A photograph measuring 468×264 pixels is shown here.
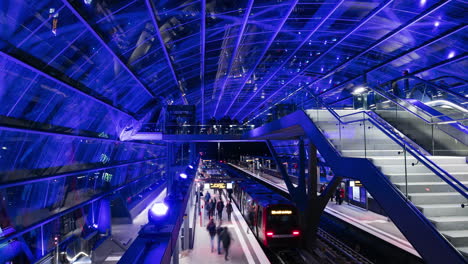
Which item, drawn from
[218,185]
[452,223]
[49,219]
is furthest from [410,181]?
[218,185]

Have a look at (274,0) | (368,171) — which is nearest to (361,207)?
(274,0)

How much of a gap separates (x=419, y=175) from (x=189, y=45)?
1662cm

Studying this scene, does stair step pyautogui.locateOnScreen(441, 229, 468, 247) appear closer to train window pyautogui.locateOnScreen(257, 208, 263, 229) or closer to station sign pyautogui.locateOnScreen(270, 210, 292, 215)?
station sign pyautogui.locateOnScreen(270, 210, 292, 215)

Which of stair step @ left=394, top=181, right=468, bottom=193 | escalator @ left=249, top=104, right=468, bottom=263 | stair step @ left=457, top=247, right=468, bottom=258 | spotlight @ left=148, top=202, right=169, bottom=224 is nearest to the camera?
stair step @ left=457, top=247, right=468, bottom=258

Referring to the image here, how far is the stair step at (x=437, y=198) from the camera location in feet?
15.5

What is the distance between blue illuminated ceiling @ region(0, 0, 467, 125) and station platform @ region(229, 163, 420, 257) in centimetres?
706

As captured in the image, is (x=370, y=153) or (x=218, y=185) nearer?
(x=370, y=153)

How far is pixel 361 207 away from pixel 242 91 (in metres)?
22.8

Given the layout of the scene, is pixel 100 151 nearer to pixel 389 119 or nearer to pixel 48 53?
pixel 48 53

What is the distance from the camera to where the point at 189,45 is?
1969cm

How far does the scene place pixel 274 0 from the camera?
52.5 ft

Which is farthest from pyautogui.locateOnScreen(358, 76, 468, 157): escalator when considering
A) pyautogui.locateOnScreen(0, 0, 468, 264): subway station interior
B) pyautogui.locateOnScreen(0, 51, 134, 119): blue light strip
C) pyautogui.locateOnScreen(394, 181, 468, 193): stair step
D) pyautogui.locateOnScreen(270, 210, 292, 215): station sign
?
pyautogui.locateOnScreen(0, 51, 134, 119): blue light strip

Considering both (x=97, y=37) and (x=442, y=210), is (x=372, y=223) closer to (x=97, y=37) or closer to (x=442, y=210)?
(x=442, y=210)

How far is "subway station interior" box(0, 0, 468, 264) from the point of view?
20.5 feet
